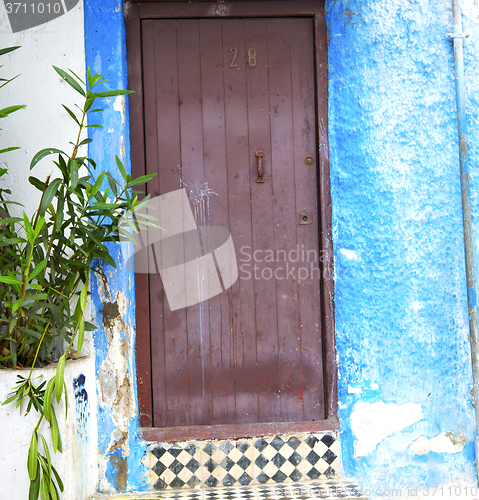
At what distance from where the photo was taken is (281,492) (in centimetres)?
200

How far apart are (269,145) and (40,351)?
5.02ft

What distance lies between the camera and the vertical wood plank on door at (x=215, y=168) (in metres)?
2.19

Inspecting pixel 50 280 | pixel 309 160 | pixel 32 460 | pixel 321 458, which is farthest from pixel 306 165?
pixel 32 460

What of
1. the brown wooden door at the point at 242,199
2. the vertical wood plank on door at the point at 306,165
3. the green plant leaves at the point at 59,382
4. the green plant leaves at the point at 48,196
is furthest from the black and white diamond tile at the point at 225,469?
the green plant leaves at the point at 48,196

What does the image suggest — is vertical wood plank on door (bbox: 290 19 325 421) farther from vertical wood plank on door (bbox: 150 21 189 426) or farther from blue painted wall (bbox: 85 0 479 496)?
vertical wood plank on door (bbox: 150 21 189 426)

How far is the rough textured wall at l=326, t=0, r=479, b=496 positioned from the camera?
7.06ft

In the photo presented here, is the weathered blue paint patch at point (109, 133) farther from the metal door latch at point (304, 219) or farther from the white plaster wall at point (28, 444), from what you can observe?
the metal door latch at point (304, 219)

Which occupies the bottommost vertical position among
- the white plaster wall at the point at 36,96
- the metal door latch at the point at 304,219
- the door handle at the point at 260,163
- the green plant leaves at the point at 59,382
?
the green plant leaves at the point at 59,382

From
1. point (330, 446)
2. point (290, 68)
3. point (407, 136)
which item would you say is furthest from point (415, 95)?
point (330, 446)

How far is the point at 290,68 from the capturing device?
2.22 metres

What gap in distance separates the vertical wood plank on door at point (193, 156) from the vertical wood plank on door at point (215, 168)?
0.09ft

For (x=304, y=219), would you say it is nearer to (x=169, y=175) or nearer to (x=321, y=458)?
(x=169, y=175)

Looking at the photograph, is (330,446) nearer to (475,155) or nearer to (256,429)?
(256,429)

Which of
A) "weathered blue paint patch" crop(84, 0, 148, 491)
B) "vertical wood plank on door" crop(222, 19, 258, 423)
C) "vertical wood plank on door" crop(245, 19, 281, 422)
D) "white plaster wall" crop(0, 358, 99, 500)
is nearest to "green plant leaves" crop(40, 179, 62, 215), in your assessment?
"weathered blue paint patch" crop(84, 0, 148, 491)
